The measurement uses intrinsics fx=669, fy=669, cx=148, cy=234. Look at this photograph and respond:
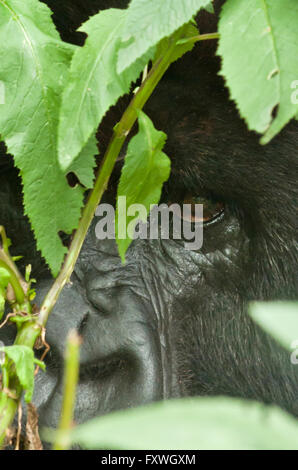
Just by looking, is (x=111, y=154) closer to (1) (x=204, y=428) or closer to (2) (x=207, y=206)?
(2) (x=207, y=206)

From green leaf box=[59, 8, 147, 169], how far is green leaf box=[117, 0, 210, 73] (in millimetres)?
42

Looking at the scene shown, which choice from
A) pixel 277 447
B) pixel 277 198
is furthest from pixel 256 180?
pixel 277 447

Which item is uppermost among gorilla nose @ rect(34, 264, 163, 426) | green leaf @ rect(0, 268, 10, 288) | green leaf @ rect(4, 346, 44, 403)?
green leaf @ rect(0, 268, 10, 288)

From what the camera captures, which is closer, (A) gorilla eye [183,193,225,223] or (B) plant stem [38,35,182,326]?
(B) plant stem [38,35,182,326]

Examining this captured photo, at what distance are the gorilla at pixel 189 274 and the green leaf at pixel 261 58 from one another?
1.39ft

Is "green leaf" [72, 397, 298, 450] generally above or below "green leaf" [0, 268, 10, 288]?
above

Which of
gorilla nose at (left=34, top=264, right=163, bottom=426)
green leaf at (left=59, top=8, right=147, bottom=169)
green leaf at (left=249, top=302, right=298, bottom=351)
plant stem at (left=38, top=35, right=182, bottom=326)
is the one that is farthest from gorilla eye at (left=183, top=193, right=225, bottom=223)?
green leaf at (left=249, top=302, right=298, bottom=351)

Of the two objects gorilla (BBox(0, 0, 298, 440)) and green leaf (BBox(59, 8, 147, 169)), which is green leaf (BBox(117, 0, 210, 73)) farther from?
gorilla (BBox(0, 0, 298, 440))

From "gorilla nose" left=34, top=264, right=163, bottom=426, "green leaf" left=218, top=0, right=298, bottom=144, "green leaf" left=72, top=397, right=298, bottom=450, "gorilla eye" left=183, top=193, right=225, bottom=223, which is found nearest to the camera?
"green leaf" left=72, top=397, right=298, bottom=450

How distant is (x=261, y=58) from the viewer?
603 millimetres

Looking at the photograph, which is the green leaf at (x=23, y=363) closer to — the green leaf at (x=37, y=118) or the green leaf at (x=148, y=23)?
the green leaf at (x=37, y=118)

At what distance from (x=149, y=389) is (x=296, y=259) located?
15.8 inches

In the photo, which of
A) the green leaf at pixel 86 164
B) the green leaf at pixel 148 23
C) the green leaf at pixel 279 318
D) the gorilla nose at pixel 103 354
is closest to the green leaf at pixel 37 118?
the green leaf at pixel 86 164

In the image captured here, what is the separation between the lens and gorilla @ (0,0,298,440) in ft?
3.51
